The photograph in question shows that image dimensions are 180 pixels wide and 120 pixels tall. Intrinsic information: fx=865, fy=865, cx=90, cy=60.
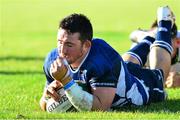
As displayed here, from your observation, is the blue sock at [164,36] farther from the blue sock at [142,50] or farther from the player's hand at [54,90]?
the player's hand at [54,90]

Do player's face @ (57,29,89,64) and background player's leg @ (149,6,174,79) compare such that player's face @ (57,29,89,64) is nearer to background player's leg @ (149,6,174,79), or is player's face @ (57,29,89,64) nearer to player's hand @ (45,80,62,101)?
player's hand @ (45,80,62,101)

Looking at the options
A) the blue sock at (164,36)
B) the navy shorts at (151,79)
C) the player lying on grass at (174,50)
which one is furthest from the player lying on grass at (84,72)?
the player lying on grass at (174,50)

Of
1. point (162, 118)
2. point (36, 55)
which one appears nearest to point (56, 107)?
point (162, 118)

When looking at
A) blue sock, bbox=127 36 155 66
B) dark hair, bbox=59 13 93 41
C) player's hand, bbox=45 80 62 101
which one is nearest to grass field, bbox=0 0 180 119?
player's hand, bbox=45 80 62 101

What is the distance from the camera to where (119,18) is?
1535 inches

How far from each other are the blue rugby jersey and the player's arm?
0.35 feet

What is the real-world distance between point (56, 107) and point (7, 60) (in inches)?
430

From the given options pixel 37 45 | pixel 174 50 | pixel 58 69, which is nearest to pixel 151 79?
pixel 174 50

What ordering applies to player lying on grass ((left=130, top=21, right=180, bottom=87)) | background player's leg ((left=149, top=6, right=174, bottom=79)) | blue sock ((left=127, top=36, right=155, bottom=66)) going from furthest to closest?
player lying on grass ((left=130, top=21, right=180, bottom=87)) → blue sock ((left=127, top=36, right=155, bottom=66)) → background player's leg ((left=149, top=6, right=174, bottom=79))

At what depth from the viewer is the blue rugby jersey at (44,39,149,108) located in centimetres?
1046

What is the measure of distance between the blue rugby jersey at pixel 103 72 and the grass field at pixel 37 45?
248mm

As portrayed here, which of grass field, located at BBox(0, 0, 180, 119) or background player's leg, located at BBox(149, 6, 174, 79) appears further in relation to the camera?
background player's leg, located at BBox(149, 6, 174, 79)

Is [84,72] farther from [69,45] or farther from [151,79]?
[151,79]

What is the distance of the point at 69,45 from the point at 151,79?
2.10m
